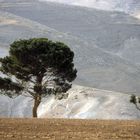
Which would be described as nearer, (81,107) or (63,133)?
(63,133)

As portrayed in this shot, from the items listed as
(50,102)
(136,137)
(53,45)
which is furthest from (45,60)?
(50,102)

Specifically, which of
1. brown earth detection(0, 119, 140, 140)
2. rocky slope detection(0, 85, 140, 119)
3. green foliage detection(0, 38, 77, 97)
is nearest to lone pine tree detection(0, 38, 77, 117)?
green foliage detection(0, 38, 77, 97)

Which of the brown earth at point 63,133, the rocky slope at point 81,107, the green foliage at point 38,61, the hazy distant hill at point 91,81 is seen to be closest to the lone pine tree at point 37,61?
the green foliage at point 38,61

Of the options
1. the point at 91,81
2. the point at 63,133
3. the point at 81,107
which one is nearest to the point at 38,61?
the point at 63,133

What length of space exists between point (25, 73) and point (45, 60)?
2129mm

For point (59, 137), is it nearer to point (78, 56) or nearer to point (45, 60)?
point (45, 60)

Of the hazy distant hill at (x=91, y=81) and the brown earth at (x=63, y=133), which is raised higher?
the brown earth at (x=63, y=133)

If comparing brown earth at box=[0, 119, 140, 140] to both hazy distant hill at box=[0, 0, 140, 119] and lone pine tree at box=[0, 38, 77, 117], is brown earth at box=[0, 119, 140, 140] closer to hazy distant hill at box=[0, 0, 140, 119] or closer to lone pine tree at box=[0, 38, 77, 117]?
lone pine tree at box=[0, 38, 77, 117]

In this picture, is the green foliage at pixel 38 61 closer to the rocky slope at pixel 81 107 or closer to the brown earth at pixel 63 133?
the brown earth at pixel 63 133

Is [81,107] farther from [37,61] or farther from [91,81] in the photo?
[91,81]

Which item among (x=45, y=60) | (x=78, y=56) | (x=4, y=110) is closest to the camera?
(x=45, y=60)

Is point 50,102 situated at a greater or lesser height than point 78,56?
greater

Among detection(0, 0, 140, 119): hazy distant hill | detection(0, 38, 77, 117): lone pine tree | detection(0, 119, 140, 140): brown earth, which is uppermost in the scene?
detection(0, 119, 140, 140): brown earth

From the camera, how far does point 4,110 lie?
87.4 m
